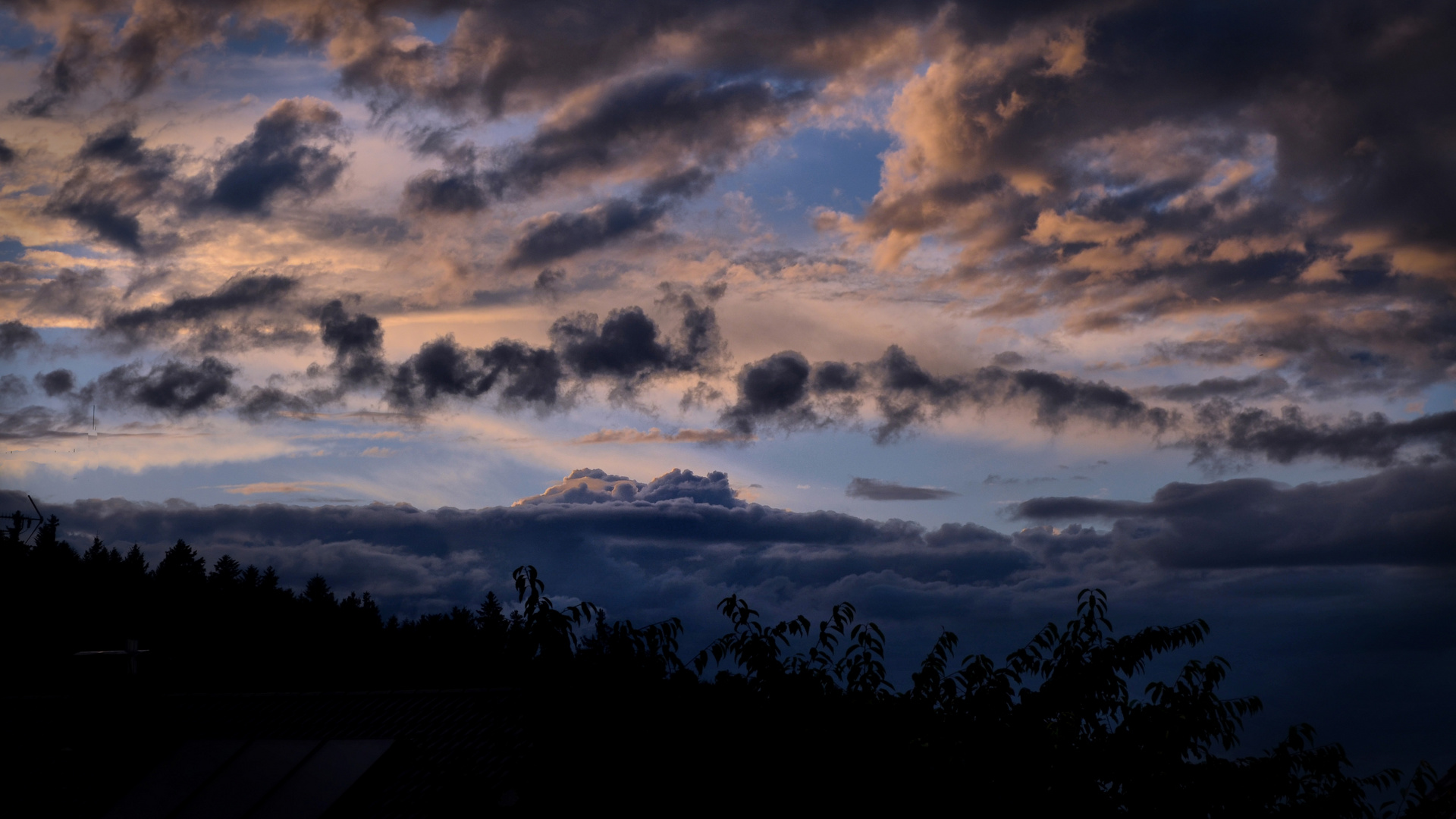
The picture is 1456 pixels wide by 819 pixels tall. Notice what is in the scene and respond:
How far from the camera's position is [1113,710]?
11.9 m

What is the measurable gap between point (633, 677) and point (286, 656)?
11165 centimetres

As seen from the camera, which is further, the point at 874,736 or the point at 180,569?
the point at 180,569

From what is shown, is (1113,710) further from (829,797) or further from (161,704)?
(161,704)

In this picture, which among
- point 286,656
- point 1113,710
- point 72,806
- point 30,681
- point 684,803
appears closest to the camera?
point 684,803

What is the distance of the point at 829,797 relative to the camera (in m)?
10.6

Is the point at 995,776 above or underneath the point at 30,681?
above

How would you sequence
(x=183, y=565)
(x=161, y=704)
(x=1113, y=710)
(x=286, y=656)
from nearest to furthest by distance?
(x=1113, y=710) → (x=161, y=704) → (x=286, y=656) → (x=183, y=565)

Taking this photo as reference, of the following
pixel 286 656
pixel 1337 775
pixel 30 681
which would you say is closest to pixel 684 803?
pixel 1337 775

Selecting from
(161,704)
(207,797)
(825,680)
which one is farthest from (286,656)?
(825,680)

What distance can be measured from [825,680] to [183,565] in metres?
130

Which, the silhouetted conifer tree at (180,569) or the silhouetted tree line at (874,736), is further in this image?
the silhouetted conifer tree at (180,569)

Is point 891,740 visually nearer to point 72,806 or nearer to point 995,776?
point 995,776

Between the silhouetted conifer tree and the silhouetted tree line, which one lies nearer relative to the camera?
the silhouetted tree line

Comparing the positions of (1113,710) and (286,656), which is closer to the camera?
(1113,710)
